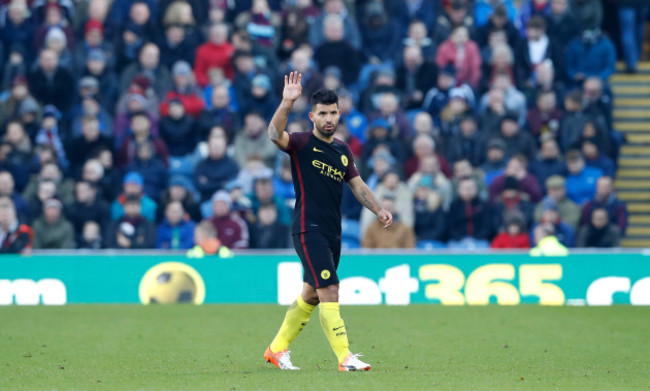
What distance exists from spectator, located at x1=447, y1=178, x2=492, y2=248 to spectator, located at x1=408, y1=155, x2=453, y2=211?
0.45ft

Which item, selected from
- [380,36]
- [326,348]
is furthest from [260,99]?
[326,348]

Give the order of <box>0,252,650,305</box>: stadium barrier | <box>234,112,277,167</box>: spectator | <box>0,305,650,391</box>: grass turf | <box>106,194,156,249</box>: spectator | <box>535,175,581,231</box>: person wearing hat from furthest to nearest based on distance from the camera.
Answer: <box>234,112,277,167</box>: spectator
<box>535,175,581,231</box>: person wearing hat
<box>106,194,156,249</box>: spectator
<box>0,252,650,305</box>: stadium barrier
<box>0,305,650,391</box>: grass turf

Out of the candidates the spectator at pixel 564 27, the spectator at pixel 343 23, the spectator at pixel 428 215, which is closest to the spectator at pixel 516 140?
the spectator at pixel 428 215

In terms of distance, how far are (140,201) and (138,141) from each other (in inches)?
50.3

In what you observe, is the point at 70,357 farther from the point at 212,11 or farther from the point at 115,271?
the point at 212,11

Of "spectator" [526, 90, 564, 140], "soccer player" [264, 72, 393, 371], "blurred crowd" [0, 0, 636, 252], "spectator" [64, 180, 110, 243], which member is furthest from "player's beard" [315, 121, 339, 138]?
"spectator" [526, 90, 564, 140]

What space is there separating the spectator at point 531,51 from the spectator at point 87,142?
268 inches

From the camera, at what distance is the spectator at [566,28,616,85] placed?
63.8 feet

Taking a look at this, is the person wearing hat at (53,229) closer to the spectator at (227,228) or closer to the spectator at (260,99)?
the spectator at (227,228)

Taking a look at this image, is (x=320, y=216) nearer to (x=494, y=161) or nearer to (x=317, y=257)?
(x=317, y=257)

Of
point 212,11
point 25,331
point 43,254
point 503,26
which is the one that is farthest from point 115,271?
point 503,26

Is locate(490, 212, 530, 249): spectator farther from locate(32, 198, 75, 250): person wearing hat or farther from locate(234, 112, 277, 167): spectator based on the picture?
locate(32, 198, 75, 250): person wearing hat

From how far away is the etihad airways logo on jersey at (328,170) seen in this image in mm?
8680

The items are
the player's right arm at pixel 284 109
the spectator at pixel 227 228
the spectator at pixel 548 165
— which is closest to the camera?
the player's right arm at pixel 284 109
